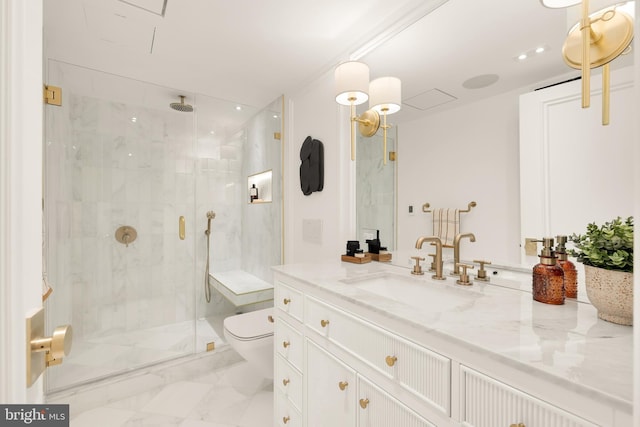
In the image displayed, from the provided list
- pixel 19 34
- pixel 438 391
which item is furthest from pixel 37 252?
pixel 438 391

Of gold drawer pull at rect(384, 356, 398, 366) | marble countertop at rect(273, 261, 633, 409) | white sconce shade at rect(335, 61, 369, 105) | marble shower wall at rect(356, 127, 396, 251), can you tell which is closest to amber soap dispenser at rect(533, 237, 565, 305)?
marble countertop at rect(273, 261, 633, 409)

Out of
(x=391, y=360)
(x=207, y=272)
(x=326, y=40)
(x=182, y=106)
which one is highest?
(x=326, y=40)

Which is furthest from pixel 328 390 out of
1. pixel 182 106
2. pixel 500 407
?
pixel 182 106

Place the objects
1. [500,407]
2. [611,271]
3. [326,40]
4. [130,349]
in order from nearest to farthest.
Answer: [500,407], [611,271], [326,40], [130,349]

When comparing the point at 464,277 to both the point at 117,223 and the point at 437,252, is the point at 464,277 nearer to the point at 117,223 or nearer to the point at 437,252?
the point at 437,252

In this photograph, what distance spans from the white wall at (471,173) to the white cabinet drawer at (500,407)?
0.73 m

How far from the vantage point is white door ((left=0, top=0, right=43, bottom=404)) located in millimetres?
368

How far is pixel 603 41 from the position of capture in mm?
930

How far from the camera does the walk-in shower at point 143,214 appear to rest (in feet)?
6.92

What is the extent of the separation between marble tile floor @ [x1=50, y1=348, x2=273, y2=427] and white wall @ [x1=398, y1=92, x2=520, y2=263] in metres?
1.50

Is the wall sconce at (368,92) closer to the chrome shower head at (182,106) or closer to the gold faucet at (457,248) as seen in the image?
the gold faucet at (457,248)

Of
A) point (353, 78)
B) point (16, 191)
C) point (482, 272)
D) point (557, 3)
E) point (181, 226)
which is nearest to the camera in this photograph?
point (16, 191)

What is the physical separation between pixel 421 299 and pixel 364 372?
0.44m

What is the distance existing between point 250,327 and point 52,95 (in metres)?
1.98
